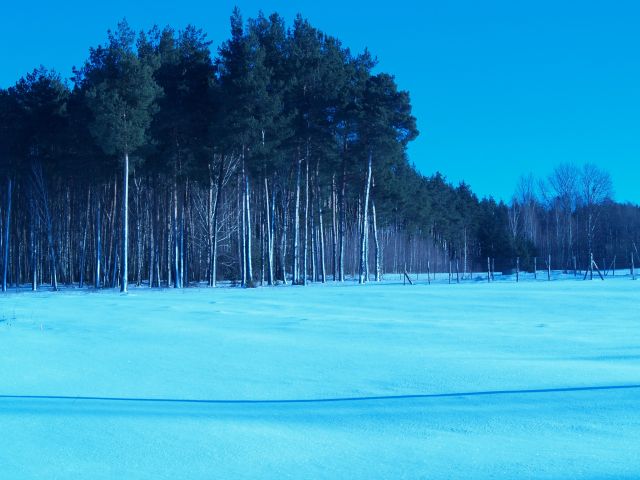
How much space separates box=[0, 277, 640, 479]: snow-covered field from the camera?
13.7ft

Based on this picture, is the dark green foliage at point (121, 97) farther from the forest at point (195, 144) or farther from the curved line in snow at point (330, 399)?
the curved line in snow at point (330, 399)

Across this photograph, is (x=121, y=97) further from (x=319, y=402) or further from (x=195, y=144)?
(x=319, y=402)

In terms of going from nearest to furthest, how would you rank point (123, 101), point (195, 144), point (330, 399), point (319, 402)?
point (319, 402) < point (330, 399) < point (123, 101) < point (195, 144)

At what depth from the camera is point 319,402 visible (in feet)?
19.1

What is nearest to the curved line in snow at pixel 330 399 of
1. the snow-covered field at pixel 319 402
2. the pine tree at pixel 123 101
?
the snow-covered field at pixel 319 402

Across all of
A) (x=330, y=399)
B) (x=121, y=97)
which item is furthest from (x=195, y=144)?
(x=330, y=399)

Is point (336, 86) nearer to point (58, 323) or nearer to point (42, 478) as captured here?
point (58, 323)

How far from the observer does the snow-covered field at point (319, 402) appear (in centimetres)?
418

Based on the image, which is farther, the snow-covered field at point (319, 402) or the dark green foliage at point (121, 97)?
the dark green foliage at point (121, 97)

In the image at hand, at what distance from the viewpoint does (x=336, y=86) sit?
1268 inches

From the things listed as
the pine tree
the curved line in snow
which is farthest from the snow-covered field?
the pine tree

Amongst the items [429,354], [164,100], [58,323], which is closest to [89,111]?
[164,100]

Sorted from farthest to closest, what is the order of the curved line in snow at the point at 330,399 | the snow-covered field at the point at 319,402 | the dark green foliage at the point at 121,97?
1. the dark green foliage at the point at 121,97
2. the curved line in snow at the point at 330,399
3. the snow-covered field at the point at 319,402

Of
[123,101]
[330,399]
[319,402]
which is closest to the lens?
[319,402]
